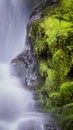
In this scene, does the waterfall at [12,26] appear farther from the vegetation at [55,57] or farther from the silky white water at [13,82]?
A: the vegetation at [55,57]

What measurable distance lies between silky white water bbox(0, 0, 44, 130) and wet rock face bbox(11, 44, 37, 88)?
36 centimetres

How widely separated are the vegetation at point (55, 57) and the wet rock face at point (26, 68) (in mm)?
1505

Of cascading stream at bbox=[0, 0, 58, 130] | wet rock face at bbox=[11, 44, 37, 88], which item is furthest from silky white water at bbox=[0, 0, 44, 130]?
wet rock face at bbox=[11, 44, 37, 88]

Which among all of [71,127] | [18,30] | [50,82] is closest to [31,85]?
[50,82]

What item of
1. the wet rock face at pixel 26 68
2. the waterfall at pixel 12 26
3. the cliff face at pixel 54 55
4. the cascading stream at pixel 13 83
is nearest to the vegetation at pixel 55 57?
the cliff face at pixel 54 55

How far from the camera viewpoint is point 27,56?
67.5 ft

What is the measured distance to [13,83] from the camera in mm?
18656

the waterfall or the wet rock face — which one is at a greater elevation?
the waterfall

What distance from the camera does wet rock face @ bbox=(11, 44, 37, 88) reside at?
18.2 meters

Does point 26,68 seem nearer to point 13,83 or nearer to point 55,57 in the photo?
point 13,83

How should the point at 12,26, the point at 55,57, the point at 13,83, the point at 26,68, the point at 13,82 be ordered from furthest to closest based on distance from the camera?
the point at 12,26
the point at 26,68
the point at 13,82
the point at 13,83
the point at 55,57

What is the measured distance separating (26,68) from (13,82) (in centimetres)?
135

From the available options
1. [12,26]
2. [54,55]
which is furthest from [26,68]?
[12,26]

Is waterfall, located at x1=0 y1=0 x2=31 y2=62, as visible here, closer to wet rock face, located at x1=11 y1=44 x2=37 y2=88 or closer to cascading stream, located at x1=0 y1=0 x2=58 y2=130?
cascading stream, located at x1=0 y1=0 x2=58 y2=130
